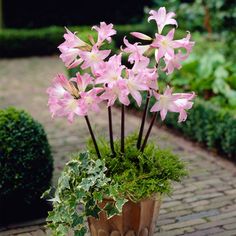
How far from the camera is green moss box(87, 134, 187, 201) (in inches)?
137

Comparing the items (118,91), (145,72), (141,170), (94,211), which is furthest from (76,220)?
(145,72)

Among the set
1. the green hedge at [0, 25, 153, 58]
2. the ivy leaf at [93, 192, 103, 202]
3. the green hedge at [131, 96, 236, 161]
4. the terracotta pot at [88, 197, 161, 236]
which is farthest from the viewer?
the green hedge at [0, 25, 153, 58]

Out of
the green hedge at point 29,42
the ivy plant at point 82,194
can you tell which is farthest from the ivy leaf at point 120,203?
the green hedge at point 29,42

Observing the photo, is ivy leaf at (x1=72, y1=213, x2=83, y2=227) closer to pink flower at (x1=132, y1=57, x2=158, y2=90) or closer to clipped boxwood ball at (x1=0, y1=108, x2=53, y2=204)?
pink flower at (x1=132, y1=57, x2=158, y2=90)

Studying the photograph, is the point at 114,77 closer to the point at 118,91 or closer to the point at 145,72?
the point at 118,91

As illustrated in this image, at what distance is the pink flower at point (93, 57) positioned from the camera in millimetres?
3404

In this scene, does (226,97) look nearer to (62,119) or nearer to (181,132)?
(181,132)

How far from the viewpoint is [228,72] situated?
7.76 m

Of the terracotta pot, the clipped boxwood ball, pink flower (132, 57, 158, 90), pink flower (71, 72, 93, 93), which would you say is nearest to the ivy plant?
the terracotta pot

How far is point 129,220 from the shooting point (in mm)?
3584

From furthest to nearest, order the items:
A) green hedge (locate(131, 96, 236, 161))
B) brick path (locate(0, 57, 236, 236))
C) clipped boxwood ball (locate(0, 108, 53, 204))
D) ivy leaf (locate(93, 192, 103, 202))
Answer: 1. green hedge (locate(131, 96, 236, 161))
2. brick path (locate(0, 57, 236, 236))
3. clipped boxwood ball (locate(0, 108, 53, 204))
4. ivy leaf (locate(93, 192, 103, 202))

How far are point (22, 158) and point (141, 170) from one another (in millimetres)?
1240

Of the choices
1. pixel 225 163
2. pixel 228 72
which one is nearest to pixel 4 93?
pixel 228 72

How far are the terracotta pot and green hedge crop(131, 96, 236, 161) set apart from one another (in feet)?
8.29
